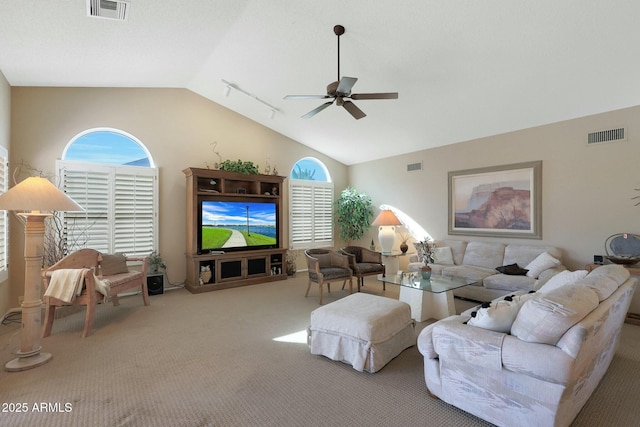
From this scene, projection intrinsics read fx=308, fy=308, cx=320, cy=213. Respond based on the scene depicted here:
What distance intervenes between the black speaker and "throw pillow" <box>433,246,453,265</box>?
482 cm

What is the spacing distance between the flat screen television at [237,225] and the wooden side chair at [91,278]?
1.30m

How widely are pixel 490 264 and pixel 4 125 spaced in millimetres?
7387

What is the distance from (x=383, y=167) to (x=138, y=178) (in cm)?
500

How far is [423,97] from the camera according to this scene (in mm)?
4688

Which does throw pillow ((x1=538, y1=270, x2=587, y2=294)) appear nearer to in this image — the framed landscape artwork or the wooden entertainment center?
the framed landscape artwork

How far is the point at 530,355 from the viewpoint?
176 cm

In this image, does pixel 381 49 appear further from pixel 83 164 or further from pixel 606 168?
pixel 83 164

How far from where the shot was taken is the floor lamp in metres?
2.70

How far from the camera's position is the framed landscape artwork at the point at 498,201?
4.87 metres

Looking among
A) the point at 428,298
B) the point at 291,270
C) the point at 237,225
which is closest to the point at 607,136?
the point at 428,298

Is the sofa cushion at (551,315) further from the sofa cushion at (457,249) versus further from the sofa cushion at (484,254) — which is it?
the sofa cushion at (457,249)

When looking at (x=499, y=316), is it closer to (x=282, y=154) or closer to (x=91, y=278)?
(x=91, y=278)

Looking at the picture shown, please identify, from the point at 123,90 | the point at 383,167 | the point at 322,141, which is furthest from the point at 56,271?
the point at 383,167

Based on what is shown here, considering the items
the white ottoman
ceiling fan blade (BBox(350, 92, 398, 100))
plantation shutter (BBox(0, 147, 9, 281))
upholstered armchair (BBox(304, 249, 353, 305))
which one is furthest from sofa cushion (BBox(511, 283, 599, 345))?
plantation shutter (BBox(0, 147, 9, 281))
